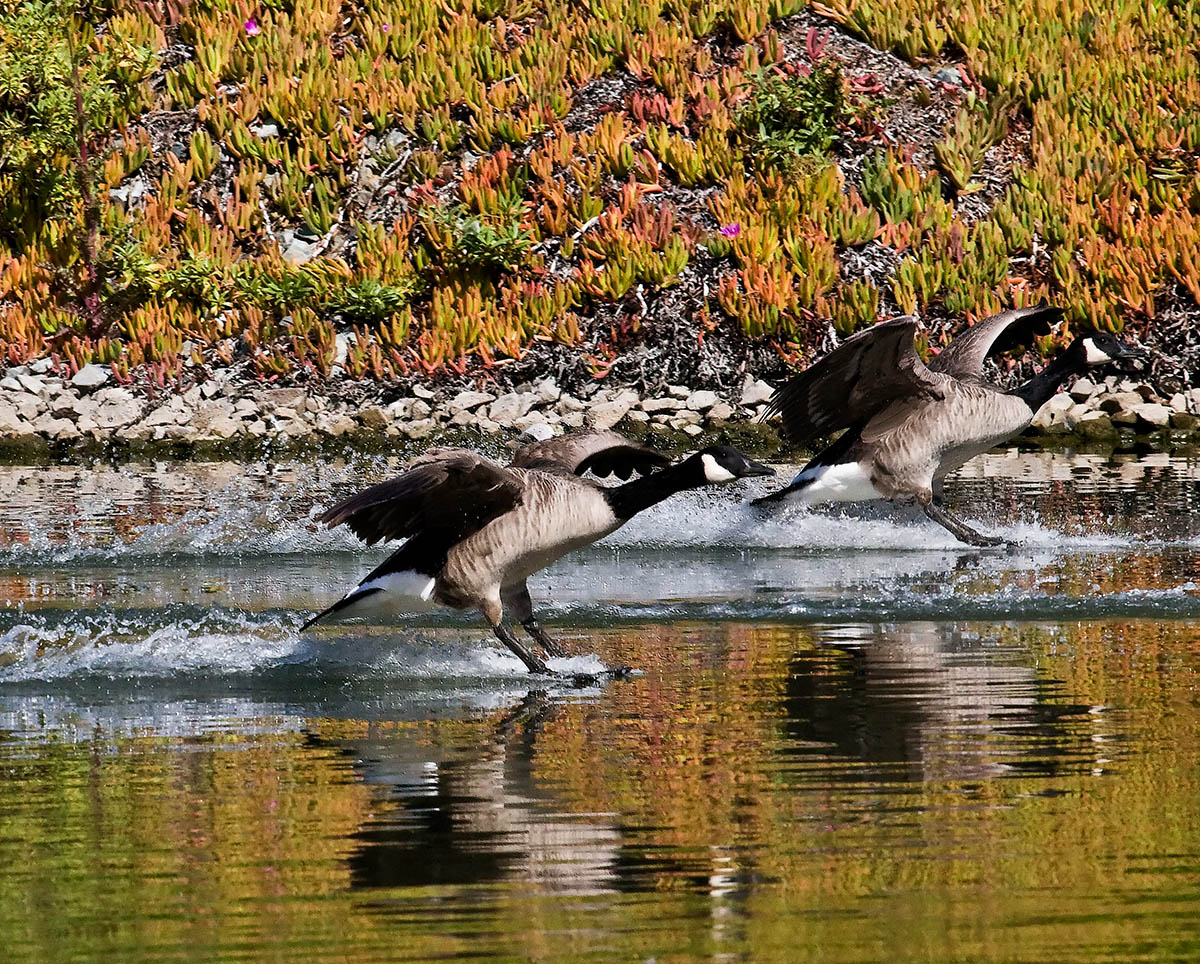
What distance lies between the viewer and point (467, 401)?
64.8 ft

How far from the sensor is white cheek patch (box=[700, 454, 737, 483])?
8.20m

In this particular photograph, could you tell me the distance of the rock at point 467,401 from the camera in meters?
19.7

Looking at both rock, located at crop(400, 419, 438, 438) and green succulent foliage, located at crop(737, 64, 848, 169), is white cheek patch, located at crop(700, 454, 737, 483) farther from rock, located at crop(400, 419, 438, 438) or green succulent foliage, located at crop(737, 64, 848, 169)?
green succulent foliage, located at crop(737, 64, 848, 169)

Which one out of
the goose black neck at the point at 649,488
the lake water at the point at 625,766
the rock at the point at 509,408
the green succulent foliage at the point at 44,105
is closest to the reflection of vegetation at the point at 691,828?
the lake water at the point at 625,766

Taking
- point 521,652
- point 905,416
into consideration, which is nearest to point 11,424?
point 905,416

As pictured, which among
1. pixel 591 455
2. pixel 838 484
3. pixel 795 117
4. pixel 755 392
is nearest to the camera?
pixel 591 455

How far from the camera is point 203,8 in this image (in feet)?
81.4

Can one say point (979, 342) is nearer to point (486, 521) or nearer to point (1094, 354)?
point (1094, 354)

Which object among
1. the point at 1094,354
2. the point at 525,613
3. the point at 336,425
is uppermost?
the point at 336,425

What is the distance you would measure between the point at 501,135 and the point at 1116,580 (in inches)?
543

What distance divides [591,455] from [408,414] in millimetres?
11164

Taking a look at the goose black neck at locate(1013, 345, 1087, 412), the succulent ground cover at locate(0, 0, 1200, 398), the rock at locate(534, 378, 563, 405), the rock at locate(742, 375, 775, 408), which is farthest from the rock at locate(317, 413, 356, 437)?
the goose black neck at locate(1013, 345, 1087, 412)

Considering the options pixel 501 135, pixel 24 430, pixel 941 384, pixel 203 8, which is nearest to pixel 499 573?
pixel 941 384

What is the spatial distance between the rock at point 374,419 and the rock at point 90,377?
3.04 m
